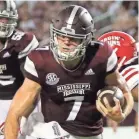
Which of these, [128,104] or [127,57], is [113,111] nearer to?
[128,104]

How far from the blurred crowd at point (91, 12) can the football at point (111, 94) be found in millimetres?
3799

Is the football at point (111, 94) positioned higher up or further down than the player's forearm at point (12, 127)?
higher up

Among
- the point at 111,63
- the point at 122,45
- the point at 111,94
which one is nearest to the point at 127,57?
the point at 122,45

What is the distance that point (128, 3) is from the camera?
22.7 feet

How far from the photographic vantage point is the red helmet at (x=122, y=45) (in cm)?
366

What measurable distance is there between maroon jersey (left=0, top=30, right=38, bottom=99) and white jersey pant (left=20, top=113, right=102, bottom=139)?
2.84 feet

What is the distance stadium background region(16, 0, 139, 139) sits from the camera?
21.8 feet

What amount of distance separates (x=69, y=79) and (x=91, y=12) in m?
3.97

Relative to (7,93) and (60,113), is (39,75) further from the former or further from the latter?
(7,93)

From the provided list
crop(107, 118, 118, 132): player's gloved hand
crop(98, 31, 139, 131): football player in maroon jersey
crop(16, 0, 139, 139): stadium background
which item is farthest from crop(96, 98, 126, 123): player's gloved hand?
crop(16, 0, 139, 139): stadium background

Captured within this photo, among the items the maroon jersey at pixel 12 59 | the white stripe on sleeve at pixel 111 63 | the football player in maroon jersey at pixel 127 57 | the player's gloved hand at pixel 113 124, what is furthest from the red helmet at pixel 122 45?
the player's gloved hand at pixel 113 124

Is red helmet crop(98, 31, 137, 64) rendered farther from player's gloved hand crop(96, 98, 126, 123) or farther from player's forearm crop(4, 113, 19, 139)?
player's forearm crop(4, 113, 19, 139)

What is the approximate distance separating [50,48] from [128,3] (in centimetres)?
415

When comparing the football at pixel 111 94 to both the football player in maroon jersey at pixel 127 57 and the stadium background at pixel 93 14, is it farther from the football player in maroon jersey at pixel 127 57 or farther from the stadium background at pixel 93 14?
the stadium background at pixel 93 14
